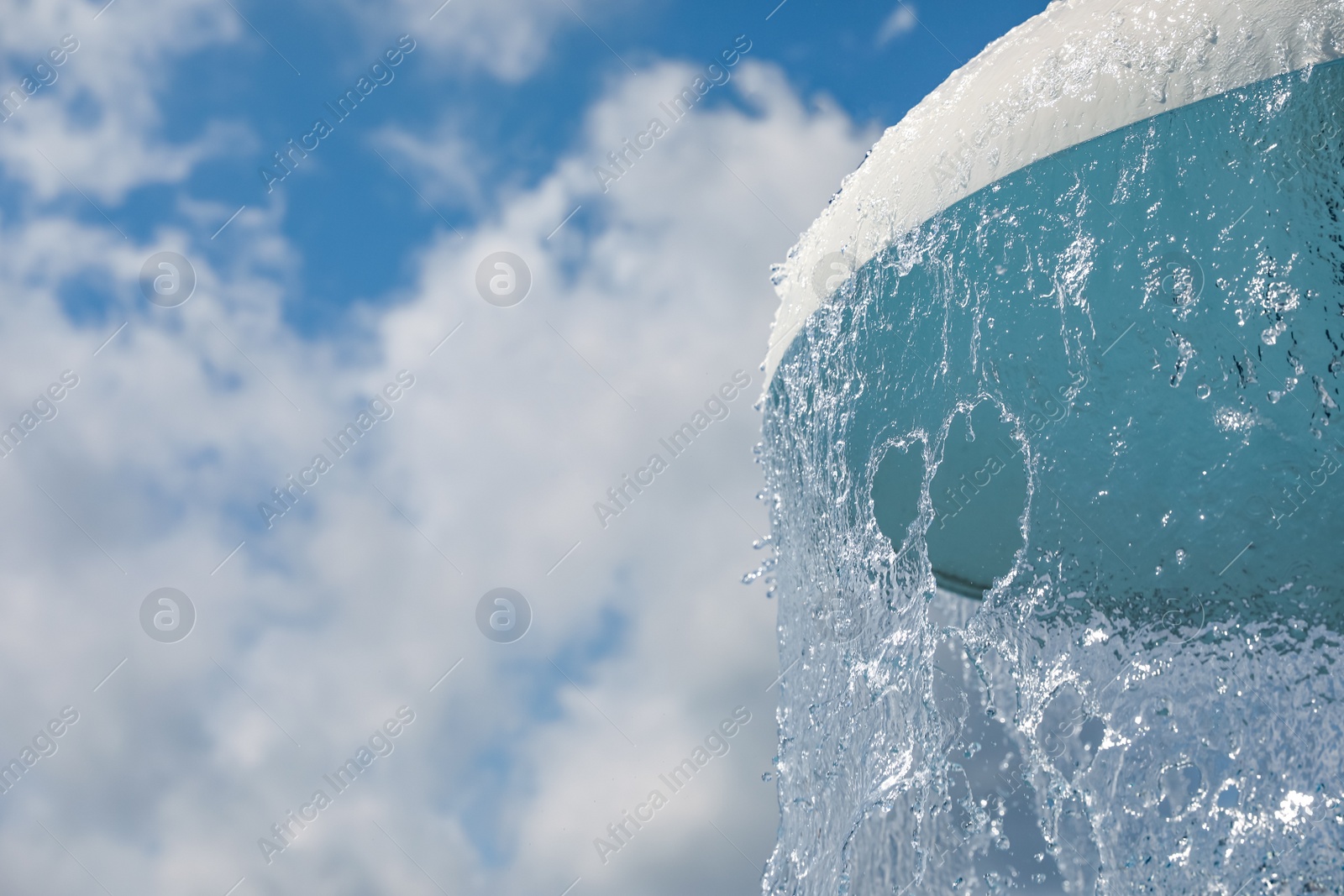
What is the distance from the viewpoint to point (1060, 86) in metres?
4.91

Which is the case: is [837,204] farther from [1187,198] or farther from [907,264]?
[1187,198]

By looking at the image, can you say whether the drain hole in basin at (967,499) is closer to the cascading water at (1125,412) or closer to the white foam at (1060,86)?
the cascading water at (1125,412)

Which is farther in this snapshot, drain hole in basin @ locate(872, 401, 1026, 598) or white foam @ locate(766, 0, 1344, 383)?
drain hole in basin @ locate(872, 401, 1026, 598)

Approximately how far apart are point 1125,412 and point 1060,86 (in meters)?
1.58

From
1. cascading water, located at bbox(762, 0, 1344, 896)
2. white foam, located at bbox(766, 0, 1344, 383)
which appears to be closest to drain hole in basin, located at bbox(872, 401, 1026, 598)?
cascading water, located at bbox(762, 0, 1344, 896)

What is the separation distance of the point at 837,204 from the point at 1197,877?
4.03 m

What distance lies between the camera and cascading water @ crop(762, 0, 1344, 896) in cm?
446

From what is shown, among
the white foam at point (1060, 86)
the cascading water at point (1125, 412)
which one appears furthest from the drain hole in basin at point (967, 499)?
the white foam at point (1060, 86)

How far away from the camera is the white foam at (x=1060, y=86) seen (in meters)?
4.50

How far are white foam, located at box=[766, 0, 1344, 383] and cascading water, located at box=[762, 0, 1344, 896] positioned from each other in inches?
0.6

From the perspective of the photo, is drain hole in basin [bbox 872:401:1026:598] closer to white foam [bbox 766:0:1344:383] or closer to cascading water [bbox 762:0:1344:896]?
cascading water [bbox 762:0:1344:896]

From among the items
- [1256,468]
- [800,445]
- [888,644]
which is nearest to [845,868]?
[888,644]

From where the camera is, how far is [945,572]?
20.6ft

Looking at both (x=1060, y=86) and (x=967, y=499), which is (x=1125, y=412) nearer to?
(x=967, y=499)
